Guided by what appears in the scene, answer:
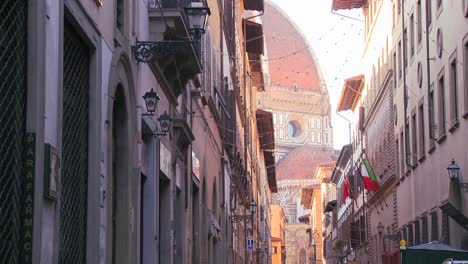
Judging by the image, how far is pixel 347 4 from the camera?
2206 inches

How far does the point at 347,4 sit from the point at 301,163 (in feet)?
372

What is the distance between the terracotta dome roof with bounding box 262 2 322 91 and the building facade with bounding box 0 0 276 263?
14988cm

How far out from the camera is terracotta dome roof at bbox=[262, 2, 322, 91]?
177875 millimetres

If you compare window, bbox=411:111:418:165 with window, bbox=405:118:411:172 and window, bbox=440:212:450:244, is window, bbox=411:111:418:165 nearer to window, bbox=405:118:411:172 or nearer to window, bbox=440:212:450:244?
window, bbox=405:118:411:172

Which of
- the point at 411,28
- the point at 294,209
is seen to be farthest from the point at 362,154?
the point at 294,209

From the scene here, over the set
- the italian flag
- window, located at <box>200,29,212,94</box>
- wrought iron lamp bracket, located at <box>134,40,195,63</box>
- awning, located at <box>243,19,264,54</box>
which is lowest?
wrought iron lamp bracket, located at <box>134,40,195,63</box>

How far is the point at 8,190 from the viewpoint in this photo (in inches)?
372

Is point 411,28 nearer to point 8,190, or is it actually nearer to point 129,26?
point 129,26

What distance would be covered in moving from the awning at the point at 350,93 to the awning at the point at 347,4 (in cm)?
479

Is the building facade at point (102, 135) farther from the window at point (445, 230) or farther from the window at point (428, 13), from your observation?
the window at point (428, 13)

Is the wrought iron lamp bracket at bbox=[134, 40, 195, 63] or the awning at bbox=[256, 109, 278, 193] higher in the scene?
the awning at bbox=[256, 109, 278, 193]

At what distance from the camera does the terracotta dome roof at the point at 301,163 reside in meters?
167

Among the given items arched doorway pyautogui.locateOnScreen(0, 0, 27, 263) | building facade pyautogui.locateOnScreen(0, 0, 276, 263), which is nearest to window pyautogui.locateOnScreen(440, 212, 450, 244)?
building facade pyautogui.locateOnScreen(0, 0, 276, 263)

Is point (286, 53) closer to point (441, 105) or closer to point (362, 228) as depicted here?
point (362, 228)
